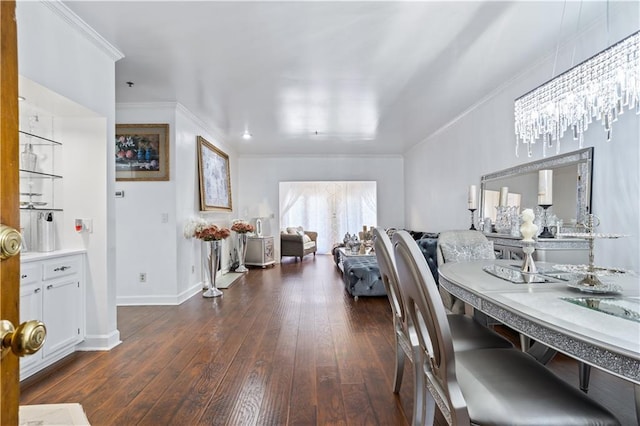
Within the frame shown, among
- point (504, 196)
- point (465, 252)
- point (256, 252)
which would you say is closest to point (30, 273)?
point (465, 252)

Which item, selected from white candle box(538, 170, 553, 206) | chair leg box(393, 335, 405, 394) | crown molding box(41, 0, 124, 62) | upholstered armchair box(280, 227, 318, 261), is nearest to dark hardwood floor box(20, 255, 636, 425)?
chair leg box(393, 335, 405, 394)

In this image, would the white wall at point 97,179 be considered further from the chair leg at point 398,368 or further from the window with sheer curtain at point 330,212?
the window with sheer curtain at point 330,212

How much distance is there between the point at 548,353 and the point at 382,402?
97 centimetres

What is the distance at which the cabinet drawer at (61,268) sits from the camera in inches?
93.5

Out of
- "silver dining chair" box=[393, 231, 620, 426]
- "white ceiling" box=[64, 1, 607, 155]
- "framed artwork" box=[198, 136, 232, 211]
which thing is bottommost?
"silver dining chair" box=[393, 231, 620, 426]

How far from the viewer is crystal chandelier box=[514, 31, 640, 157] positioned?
186cm

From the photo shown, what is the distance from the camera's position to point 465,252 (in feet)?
8.82

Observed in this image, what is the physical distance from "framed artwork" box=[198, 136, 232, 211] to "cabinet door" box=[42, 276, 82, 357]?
255 centimetres

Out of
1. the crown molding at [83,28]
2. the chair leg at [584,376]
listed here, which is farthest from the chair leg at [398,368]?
the crown molding at [83,28]

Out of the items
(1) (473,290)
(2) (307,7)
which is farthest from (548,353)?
(2) (307,7)

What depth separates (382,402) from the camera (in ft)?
6.41

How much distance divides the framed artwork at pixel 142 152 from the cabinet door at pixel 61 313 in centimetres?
189

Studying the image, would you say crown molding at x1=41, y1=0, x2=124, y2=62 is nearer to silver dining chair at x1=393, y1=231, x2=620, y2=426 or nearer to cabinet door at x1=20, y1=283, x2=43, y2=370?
cabinet door at x1=20, y1=283, x2=43, y2=370

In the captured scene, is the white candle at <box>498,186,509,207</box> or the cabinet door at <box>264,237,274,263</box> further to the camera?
the cabinet door at <box>264,237,274,263</box>
